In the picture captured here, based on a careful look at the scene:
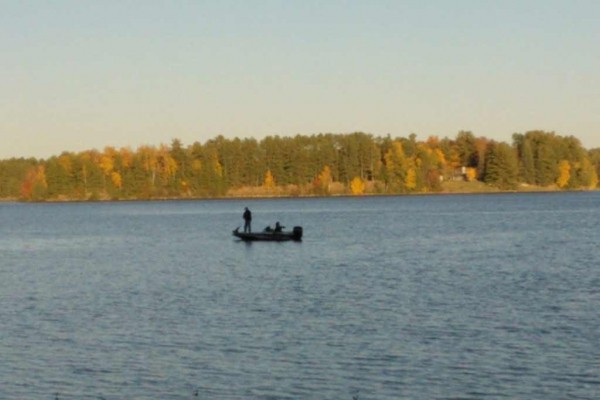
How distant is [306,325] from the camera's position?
32719 millimetres

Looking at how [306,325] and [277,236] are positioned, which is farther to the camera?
[277,236]

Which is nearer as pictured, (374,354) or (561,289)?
(374,354)

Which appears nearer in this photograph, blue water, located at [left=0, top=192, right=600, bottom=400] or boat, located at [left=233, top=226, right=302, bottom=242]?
blue water, located at [left=0, top=192, right=600, bottom=400]

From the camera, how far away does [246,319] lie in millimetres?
34281

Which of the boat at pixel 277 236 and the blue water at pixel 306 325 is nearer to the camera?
the blue water at pixel 306 325

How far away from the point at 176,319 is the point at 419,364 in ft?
37.0

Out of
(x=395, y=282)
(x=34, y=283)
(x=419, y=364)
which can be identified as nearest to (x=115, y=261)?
(x=34, y=283)

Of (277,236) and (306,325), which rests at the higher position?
(277,236)

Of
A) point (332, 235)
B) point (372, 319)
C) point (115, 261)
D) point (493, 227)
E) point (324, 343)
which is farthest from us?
point (493, 227)

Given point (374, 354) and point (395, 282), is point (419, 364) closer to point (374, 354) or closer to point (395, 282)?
point (374, 354)

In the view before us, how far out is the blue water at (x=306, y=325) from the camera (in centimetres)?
2445

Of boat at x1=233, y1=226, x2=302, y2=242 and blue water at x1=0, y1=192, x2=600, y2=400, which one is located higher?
boat at x1=233, y1=226, x2=302, y2=242

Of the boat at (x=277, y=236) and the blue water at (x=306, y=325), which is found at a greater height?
the boat at (x=277, y=236)

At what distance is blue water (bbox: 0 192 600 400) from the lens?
963 inches
